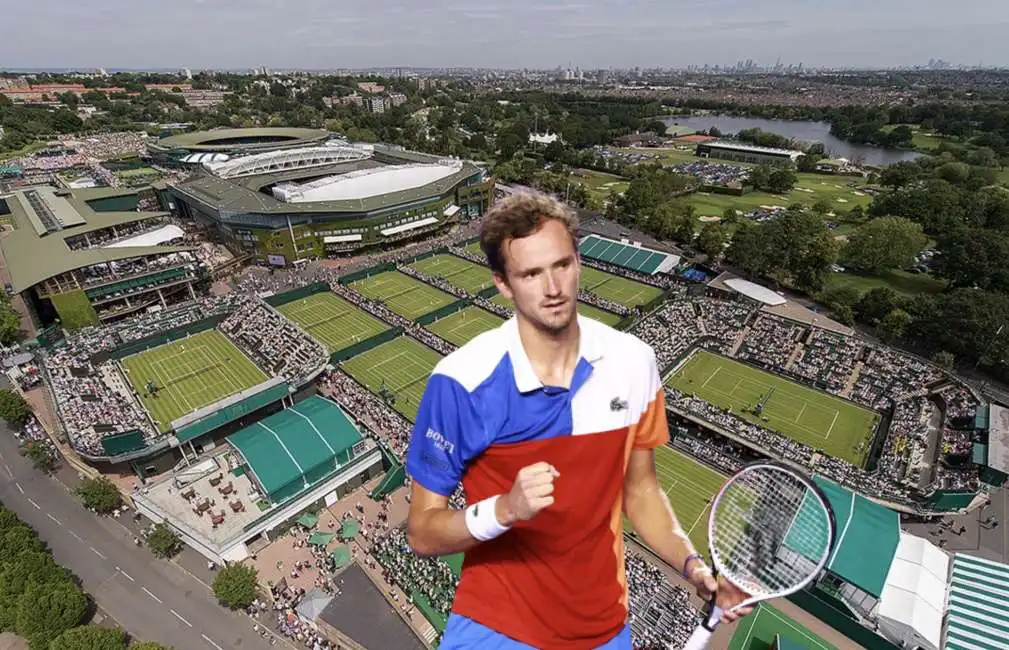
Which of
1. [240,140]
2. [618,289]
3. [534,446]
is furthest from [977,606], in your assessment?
[240,140]

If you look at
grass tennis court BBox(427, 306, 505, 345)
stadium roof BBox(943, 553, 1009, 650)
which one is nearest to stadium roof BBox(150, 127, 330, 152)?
→ grass tennis court BBox(427, 306, 505, 345)

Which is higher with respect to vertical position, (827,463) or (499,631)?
(499,631)

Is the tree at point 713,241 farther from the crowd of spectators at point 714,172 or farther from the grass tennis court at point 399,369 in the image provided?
the crowd of spectators at point 714,172

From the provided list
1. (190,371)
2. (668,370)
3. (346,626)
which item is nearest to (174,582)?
(346,626)

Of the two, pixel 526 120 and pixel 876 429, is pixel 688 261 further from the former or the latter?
pixel 526 120

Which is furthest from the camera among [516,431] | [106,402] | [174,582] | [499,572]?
[106,402]
